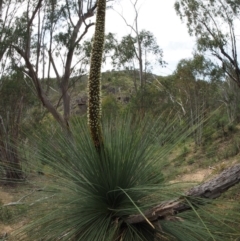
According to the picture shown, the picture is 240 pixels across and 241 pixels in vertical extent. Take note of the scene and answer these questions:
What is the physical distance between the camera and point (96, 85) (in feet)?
9.11

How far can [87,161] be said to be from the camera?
294cm

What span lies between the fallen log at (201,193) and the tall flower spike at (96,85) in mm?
681

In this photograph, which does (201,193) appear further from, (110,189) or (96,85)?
(96,85)

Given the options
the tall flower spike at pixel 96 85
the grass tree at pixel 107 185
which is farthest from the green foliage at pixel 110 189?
the tall flower spike at pixel 96 85

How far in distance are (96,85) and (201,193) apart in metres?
1.03

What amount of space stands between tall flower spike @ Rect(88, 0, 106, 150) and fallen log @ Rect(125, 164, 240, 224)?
26.8 inches

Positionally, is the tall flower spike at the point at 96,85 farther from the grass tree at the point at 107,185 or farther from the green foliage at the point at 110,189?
the green foliage at the point at 110,189

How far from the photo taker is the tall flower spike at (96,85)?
2.78 m

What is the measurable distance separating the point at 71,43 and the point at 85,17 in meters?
1.16

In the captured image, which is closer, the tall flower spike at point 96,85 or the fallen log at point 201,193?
the fallen log at point 201,193

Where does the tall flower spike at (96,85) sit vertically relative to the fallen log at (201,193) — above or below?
above

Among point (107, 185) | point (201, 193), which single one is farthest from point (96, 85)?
point (201, 193)

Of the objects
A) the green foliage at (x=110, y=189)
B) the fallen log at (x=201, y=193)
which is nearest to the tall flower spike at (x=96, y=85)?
the green foliage at (x=110, y=189)

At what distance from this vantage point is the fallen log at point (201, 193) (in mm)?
2287
